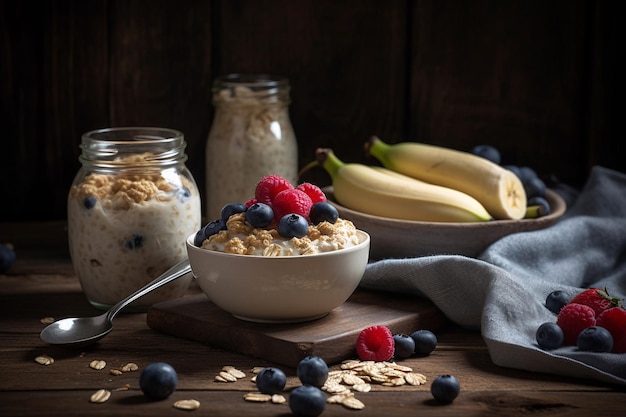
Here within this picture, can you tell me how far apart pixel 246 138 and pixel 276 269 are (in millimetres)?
611

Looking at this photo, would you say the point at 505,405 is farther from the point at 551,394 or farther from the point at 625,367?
the point at 625,367

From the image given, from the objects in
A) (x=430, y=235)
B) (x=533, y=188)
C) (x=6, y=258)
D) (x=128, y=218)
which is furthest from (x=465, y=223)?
(x=6, y=258)

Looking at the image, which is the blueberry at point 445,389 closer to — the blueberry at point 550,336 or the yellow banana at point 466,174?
the blueberry at point 550,336

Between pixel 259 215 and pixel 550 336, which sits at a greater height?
pixel 259 215

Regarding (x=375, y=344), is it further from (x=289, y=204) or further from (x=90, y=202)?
(x=90, y=202)

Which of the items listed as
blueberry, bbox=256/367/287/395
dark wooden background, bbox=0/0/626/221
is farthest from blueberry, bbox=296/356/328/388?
dark wooden background, bbox=0/0/626/221

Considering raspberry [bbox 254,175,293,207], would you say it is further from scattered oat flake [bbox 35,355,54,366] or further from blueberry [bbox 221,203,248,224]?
scattered oat flake [bbox 35,355,54,366]

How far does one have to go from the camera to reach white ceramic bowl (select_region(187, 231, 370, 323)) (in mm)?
1390

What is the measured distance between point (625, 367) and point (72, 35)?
1.45m

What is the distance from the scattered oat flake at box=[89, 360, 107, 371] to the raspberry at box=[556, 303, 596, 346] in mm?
702

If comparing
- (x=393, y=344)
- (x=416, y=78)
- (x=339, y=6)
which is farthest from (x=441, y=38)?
(x=393, y=344)

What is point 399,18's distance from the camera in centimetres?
215

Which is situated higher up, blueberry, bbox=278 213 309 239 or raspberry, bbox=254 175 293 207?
raspberry, bbox=254 175 293 207

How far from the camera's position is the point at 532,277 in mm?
1674
